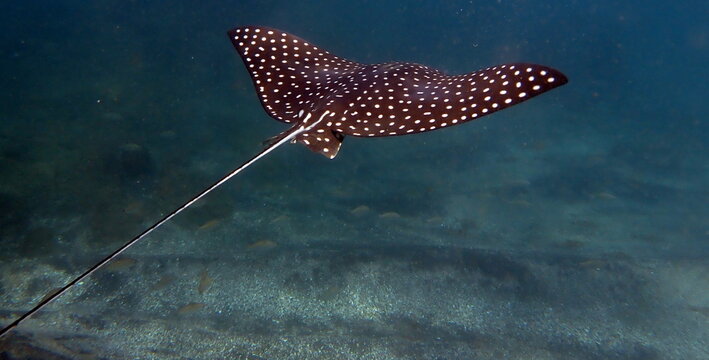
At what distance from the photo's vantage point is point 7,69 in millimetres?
18641

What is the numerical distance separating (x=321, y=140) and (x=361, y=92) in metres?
0.79

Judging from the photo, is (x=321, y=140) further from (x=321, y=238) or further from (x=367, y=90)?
(x=321, y=238)

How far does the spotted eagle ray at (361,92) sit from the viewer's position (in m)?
3.61

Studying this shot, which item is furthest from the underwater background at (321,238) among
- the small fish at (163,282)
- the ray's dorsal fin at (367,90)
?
the ray's dorsal fin at (367,90)

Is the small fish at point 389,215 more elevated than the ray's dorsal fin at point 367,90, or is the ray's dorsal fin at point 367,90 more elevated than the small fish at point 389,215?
the ray's dorsal fin at point 367,90

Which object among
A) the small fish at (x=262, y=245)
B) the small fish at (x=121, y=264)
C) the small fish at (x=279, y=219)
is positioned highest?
the small fish at (x=121, y=264)

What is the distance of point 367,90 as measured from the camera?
14.6ft

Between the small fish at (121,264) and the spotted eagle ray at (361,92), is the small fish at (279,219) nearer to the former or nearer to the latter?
the small fish at (121,264)

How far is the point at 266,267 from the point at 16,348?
4147 millimetres

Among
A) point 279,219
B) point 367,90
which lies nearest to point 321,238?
point 279,219

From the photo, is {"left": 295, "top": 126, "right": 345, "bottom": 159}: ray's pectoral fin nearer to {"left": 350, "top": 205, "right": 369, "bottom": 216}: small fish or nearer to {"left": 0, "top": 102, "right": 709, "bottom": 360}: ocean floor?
{"left": 0, "top": 102, "right": 709, "bottom": 360}: ocean floor

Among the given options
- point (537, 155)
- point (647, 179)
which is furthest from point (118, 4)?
point (647, 179)

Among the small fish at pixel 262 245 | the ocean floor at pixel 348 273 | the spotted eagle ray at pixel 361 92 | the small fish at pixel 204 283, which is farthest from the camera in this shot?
the small fish at pixel 262 245

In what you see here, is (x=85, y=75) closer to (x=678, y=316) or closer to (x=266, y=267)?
(x=266, y=267)
